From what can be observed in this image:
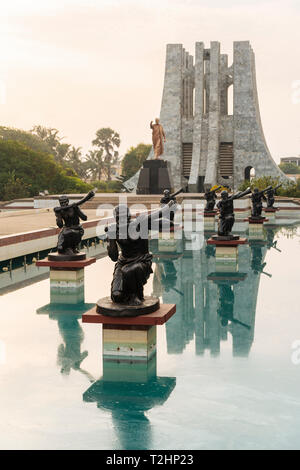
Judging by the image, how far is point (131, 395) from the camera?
553cm

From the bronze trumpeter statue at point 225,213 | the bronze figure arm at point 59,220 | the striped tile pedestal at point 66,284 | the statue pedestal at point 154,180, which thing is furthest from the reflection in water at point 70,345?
the statue pedestal at point 154,180

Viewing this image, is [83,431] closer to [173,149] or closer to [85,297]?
[85,297]

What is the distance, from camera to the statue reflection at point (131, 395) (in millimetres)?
4621

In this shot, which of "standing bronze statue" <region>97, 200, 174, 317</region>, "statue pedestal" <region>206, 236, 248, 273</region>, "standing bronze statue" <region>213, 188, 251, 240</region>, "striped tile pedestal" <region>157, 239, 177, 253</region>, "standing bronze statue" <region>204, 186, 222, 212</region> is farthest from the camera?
"standing bronze statue" <region>204, 186, 222, 212</region>

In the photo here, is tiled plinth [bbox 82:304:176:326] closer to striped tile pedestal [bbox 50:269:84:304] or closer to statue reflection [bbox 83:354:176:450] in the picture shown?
statue reflection [bbox 83:354:176:450]

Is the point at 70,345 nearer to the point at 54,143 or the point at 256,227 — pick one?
the point at 256,227

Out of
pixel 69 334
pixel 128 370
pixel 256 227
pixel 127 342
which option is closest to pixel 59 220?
pixel 69 334

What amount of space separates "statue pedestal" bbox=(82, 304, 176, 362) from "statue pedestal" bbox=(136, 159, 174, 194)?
30848mm

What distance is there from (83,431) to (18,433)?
1.68ft

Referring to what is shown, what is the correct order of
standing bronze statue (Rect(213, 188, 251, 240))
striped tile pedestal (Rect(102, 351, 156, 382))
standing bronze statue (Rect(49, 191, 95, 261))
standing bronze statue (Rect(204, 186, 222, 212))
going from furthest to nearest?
1. standing bronze statue (Rect(204, 186, 222, 212))
2. standing bronze statue (Rect(213, 188, 251, 240))
3. standing bronze statue (Rect(49, 191, 95, 261))
4. striped tile pedestal (Rect(102, 351, 156, 382))

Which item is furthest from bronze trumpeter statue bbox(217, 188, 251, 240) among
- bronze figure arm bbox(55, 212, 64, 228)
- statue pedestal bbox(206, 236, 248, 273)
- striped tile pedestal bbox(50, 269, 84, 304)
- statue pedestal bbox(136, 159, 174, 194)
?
statue pedestal bbox(136, 159, 174, 194)

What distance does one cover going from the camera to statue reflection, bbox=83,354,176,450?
4.62 meters

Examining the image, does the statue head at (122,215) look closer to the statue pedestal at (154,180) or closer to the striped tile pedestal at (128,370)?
the striped tile pedestal at (128,370)
